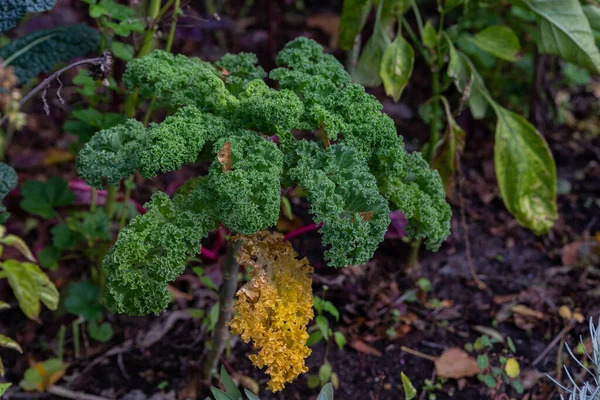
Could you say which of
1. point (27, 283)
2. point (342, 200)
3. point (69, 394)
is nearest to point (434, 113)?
point (342, 200)

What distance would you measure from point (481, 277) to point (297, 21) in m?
1.97

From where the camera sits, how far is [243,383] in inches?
85.7

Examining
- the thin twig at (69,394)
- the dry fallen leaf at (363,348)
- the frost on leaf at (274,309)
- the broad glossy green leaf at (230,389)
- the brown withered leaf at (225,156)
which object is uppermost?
the brown withered leaf at (225,156)

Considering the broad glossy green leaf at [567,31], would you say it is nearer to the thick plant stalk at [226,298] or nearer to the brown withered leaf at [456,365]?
the brown withered leaf at [456,365]

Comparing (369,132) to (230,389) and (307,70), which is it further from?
(230,389)

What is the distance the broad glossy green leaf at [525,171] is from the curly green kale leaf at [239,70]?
1007 millimetres

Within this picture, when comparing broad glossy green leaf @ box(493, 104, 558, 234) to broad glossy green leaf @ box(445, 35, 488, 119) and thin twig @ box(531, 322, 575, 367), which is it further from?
thin twig @ box(531, 322, 575, 367)

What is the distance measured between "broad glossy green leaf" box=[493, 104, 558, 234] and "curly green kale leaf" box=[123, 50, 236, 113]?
116 cm

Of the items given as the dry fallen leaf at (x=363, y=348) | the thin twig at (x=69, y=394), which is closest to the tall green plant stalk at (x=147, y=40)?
the thin twig at (x=69, y=394)

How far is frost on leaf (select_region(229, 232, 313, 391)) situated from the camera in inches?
58.7

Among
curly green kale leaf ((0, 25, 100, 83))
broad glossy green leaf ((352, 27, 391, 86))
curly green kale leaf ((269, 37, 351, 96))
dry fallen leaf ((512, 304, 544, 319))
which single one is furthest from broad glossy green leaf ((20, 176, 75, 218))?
dry fallen leaf ((512, 304, 544, 319))

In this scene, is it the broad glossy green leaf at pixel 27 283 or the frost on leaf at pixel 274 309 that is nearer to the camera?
the frost on leaf at pixel 274 309

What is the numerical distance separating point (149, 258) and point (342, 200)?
46 centimetres

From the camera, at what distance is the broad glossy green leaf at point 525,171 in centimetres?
231
